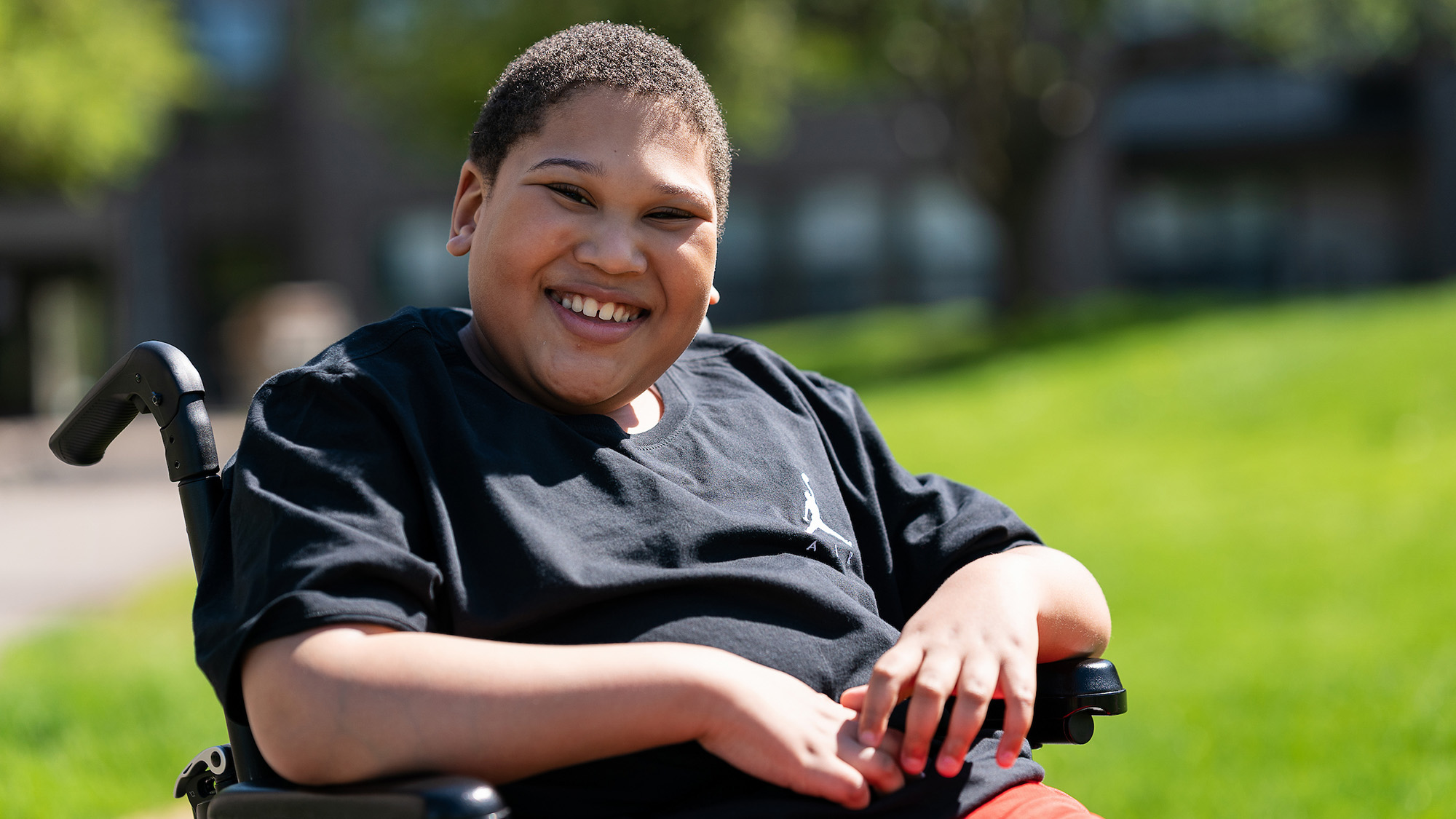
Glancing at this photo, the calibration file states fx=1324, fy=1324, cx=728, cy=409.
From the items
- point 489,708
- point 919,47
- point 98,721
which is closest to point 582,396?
point 489,708

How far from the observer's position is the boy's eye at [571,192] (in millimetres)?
1676

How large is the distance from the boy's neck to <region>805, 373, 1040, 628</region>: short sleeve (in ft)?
0.90

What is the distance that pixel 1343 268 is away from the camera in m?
27.2

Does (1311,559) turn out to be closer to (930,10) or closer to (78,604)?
(78,604)

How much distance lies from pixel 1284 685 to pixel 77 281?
26.1 meters

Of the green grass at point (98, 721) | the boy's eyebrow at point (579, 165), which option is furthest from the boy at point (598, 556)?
the green grass at point (98, 721)

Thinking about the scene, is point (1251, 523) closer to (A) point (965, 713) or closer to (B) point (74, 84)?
(A) point (965, 713)

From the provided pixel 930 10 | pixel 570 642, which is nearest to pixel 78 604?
pixel 570 642

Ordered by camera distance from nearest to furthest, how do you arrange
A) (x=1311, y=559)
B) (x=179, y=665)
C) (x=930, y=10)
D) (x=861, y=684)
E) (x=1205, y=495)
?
(x=861, y=684)
(x=179, y=665)
(x=1311, y=559)
(x=1205, y=495)
(x=930, y=10)

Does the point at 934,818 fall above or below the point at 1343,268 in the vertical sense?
above

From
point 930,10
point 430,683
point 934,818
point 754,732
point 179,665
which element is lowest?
point 179,665

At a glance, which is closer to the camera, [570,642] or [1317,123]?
[570,642]

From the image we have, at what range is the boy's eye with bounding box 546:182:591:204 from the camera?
1.68 metres

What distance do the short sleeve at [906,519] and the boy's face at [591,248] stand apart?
37cm
